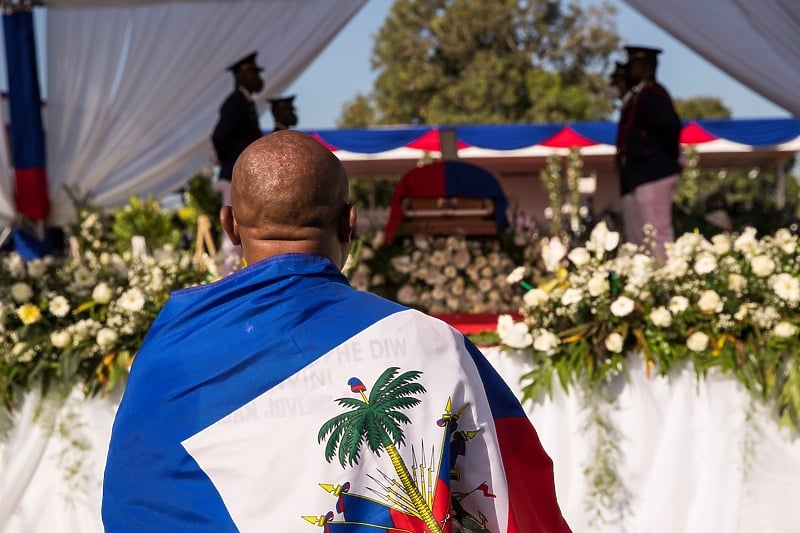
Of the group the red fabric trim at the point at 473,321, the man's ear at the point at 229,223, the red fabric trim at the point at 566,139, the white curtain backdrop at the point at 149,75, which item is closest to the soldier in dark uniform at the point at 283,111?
the white curtain backdrop at the point at 149,75

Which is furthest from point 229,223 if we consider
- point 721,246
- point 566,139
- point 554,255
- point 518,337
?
point 566,139

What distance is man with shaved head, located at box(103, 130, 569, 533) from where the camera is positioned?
1.48 meters

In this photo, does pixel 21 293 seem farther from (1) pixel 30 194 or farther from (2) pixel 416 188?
(2) pixel 416 188

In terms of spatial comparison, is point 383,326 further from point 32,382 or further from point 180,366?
point 32,382

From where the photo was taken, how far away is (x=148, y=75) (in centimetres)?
560

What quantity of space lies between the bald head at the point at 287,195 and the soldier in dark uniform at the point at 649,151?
4.19 meters

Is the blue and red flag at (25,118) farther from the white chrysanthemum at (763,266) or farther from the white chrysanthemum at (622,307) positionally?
the white chrysanthemum at (763,266)

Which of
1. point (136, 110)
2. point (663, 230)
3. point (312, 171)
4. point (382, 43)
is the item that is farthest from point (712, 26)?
point (382, 43)

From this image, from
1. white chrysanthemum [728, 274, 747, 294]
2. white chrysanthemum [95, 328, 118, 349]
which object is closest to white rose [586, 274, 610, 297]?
white chrysanthemum [728, 274, 747, 294]

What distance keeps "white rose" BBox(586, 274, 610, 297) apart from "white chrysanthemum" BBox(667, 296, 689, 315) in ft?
0.76

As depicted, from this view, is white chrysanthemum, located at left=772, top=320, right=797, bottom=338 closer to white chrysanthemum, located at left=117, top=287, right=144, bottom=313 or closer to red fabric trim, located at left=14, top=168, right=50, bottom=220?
white chrysanthemum, located at left=117, top=287, right=144, bottom=313

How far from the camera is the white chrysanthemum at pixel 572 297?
3.48m

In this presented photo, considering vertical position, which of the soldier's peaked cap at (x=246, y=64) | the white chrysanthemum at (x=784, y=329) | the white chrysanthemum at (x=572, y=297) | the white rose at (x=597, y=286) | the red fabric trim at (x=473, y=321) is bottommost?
the red fabric trim at (x=473, y=321)

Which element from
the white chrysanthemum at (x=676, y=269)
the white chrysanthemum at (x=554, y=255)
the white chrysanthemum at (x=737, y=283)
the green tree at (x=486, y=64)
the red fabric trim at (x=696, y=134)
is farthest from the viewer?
the green tree at (x=486, y=64)
